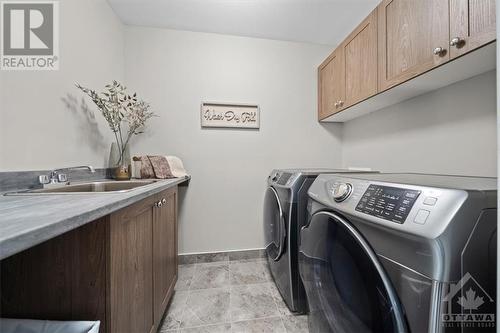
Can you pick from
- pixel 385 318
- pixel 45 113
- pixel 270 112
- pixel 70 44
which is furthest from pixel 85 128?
pixel 385 318

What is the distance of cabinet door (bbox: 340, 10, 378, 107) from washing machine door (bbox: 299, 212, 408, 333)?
1160 mm

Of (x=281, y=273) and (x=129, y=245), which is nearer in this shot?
(x=129, y=245)

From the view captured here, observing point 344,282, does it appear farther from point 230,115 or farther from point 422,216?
point 230,115

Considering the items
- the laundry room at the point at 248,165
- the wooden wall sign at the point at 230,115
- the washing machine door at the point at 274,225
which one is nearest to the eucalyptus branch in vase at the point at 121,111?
the laundry room at the point at 248,165

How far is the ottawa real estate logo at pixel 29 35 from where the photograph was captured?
37.4 inches

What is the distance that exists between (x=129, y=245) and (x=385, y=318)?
0.88 meters

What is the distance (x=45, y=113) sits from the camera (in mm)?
1098

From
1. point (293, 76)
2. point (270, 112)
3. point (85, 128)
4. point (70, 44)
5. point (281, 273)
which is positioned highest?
point (293, 76)

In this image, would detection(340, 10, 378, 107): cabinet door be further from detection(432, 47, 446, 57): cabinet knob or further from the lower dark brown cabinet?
the lower dark brown cabinet

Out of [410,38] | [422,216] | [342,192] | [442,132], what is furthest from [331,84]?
[422,216]

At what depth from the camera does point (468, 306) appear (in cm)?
44

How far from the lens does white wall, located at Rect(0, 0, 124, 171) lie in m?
0.94

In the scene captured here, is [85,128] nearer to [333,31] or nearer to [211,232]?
[211,232]

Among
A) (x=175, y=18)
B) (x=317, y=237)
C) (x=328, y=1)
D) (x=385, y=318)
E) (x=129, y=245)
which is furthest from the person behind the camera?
(x=175, y=18)
